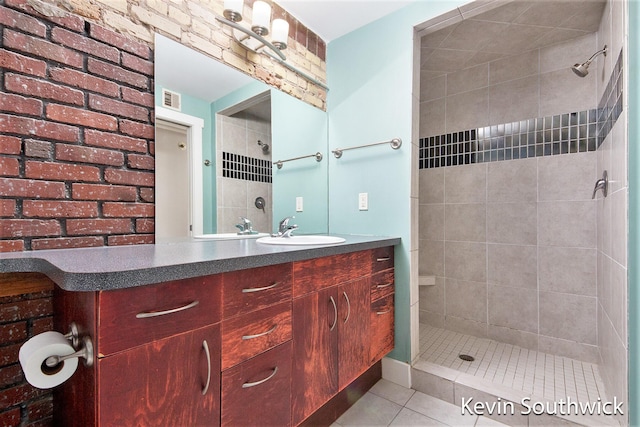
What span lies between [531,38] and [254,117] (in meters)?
2.05

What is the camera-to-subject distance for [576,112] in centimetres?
208

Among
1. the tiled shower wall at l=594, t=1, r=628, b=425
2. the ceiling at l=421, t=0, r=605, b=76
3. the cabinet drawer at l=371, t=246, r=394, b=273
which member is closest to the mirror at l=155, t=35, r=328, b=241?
the cabinet drawer at l=371, t=246, r=394, b=273

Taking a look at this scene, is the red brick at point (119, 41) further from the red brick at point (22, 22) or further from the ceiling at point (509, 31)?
the ceiling at point (509, 31)

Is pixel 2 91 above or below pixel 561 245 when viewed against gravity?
above

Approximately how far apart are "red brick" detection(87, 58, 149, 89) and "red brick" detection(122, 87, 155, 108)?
0.03 m

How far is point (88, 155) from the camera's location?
1132 millimetres

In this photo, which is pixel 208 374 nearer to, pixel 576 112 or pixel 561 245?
pixel 561 245

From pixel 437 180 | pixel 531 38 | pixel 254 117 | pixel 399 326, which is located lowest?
pixel 399 326

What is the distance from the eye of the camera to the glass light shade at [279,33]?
180 centimetres

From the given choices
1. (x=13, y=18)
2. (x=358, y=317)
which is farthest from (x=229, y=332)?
(x=13, y=18)

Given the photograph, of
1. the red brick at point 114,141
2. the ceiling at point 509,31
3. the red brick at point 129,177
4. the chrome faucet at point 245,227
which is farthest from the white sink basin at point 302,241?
the ceiling at point 509,31

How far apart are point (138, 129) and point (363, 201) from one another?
1.36 m

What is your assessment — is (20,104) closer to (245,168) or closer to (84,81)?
(84,81)

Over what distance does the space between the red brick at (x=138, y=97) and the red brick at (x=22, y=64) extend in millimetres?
253
